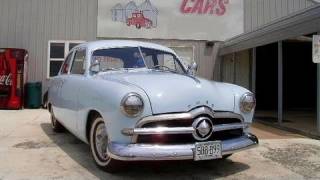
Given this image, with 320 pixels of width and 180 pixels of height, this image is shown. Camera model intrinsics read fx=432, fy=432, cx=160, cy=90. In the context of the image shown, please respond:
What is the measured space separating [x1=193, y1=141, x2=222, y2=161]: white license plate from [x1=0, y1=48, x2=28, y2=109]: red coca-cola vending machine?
33.0ft

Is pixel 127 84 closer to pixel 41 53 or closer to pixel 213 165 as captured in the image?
pixel 213 165

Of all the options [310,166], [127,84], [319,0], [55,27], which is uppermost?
[319,0]

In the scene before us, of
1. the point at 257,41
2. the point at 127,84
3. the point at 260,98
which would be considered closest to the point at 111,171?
the point at 127,84

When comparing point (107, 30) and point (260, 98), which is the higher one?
point (107, 30)

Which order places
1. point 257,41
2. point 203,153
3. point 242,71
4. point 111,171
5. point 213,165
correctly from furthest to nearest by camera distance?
point 242,71, point 257,41, point 213,165, point 111,171, point 203,153

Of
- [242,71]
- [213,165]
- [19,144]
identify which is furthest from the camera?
[242,71]

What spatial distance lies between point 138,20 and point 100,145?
414 inches

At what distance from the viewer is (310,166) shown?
19.2ft

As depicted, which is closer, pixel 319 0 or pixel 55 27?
pixel 55 27

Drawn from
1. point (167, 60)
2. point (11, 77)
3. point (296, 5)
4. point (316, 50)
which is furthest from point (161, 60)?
point (296, 5)

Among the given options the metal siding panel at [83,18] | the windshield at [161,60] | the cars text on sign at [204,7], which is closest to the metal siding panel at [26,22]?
the metal siding panel at [83,18]

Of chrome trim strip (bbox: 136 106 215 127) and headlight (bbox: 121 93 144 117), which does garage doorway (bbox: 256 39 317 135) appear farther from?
headlight (bbox: 121 93 144 117)

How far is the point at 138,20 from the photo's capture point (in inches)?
602

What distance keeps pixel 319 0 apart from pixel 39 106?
11010 millimetres
